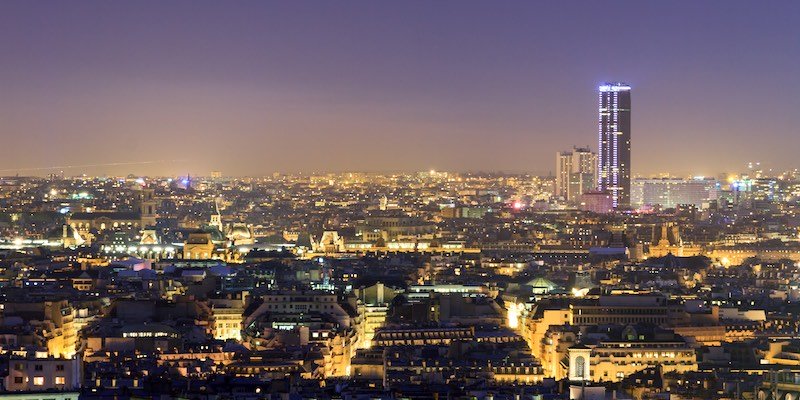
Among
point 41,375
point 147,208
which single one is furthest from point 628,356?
point 147,208

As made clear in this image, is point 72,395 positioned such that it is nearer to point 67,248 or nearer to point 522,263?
point 522,263

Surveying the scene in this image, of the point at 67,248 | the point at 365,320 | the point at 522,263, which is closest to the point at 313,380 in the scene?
the point at 365,320

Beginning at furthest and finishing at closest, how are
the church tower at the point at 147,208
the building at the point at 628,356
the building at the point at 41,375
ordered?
the church tower at the point at 147,208 → the building at the point at 628,356 → the building at the point at 41,375

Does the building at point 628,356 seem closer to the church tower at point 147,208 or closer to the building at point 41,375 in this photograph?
the building at point 41,375

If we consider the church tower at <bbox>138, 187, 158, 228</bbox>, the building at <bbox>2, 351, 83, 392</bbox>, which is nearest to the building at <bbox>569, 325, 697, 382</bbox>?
the building at <bbox>2, 351, 83, 392</bbox>

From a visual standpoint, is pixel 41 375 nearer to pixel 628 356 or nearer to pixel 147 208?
pixel 628 356

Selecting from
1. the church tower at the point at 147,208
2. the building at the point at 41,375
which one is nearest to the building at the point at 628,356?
the building at the point at 41,375

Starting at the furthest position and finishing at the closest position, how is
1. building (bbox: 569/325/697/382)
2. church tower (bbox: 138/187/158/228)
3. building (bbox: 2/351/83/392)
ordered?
church tower (bbox: 138/187/158/228), building (bbox: 569/325/697/382), building (bbox: 2/351/83/392)

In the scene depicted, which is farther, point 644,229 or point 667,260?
point 644,229

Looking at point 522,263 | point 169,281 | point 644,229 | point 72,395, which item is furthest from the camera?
point 644,229

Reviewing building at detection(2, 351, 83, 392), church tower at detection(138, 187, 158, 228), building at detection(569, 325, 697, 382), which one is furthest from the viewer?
church tower at detection(138, 187, 158, 228)

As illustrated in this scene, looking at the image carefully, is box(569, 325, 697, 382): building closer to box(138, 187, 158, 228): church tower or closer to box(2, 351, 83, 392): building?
box(2, 351, 83, 392): building
